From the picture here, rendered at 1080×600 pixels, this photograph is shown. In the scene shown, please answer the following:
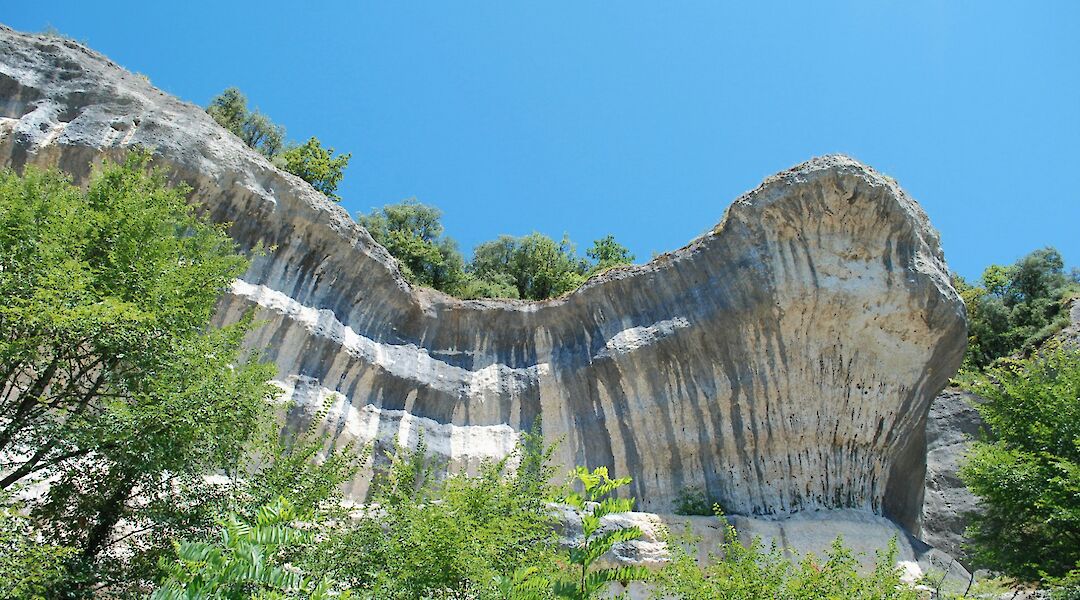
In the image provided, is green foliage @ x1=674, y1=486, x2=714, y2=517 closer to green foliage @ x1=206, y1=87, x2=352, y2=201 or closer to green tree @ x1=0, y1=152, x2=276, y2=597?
green tree @ x1=0, y1=152, x2=276, y2=597

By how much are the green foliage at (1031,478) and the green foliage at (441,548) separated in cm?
853

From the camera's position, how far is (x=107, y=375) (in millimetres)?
10602

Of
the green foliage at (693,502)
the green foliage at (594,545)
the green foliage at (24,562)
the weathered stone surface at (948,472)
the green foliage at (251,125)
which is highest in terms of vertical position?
the green foliage at (251,125)

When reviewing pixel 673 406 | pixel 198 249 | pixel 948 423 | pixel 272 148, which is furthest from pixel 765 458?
pixel 272 148

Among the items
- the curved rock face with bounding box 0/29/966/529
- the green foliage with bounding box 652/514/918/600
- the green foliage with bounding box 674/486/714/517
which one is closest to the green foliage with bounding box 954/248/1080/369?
the curved rock face with bounding box 0/29/966/529

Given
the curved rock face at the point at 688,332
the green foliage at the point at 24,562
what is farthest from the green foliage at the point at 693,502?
the green foliage at the point at 24,562

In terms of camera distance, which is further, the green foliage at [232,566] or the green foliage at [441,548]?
the green foliage at [441,548]

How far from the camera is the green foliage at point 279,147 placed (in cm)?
3078

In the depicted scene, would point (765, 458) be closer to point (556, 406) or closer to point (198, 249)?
point (556, 406)

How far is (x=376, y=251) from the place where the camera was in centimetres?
2038

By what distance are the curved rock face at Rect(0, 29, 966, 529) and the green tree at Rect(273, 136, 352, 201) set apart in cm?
1164

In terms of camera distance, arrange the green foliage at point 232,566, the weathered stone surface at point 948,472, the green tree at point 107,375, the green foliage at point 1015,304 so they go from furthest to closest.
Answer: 1. the green foliage at point 1015,304
2. the weathered stone surface at point 948,472
3. the green tree at point 107,375
4. the green foliage at point 232,566

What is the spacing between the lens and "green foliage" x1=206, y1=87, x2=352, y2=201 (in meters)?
30.8

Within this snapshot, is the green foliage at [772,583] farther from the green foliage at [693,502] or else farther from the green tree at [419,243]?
the green tree at [419,243]
